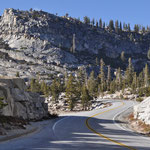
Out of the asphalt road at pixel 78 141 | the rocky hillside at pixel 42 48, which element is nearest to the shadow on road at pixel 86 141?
the asphalt road at pixel 78 141

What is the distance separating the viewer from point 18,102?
22.3 m

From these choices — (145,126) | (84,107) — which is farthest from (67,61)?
(145,126)

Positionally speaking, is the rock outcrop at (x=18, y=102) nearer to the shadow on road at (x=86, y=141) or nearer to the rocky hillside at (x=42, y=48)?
the shadow on road at (x=86, y=141)

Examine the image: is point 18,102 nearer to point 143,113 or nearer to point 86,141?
point 86,141

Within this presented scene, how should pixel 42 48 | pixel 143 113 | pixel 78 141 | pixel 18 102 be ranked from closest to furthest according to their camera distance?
1. pixel 78 141
2. pixel 18 102
3. pixel 143 113
4. pixel 42 48

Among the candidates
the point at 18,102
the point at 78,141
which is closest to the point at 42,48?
the point at 18,102

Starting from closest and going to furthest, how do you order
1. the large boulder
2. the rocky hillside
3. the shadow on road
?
the shadow on road
the large boulder
the rocky hillside

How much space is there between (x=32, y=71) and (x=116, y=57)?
333ft

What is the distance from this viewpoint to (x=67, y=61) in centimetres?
15750

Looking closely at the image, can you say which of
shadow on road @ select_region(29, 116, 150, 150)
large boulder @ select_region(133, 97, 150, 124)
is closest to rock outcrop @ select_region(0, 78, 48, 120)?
shadow on road @ select_region(29, 116, 150, 150)

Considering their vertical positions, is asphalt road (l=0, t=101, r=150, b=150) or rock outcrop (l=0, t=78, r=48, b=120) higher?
rock outcrop (l=0, t=78, r=48, b=120)

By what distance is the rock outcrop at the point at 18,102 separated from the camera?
19562mm

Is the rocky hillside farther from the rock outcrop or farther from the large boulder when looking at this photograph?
the large boulder

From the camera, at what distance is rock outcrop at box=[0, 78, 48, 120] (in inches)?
770
